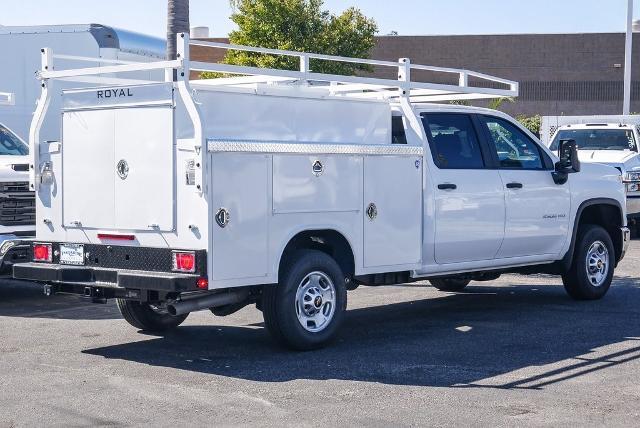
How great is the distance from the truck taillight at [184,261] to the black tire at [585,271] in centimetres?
519

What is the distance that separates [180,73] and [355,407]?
9.77 feet

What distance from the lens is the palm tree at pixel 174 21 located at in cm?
1579

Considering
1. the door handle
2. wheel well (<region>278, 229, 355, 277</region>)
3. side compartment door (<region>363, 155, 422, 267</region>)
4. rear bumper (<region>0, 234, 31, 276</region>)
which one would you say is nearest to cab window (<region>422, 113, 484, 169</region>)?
the door handle

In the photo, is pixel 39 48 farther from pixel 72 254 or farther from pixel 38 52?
pixel 72 254

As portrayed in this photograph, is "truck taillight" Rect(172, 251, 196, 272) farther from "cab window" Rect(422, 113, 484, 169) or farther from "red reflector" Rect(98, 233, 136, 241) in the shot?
"cab window" Rect(422, 113, 484, 169)

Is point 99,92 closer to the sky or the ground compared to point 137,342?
closer to the sky

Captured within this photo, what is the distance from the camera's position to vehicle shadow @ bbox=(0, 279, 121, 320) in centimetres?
1156

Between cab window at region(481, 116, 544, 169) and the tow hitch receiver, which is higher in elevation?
cab window at region(481, 116, 544, 169)

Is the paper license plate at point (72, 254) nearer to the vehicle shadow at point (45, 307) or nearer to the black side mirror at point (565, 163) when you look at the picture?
the vehicle shadow at point (45, 307)

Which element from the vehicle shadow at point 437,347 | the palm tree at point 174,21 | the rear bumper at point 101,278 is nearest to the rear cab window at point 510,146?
the vehicle shadow at point 437,347

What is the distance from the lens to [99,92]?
9.28 meters

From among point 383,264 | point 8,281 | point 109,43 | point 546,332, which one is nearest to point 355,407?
point 383,264

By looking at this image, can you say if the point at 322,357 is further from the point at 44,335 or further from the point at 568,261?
the point at 568,261

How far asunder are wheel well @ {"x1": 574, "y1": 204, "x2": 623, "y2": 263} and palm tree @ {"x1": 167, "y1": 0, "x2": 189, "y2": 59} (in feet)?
21.5
